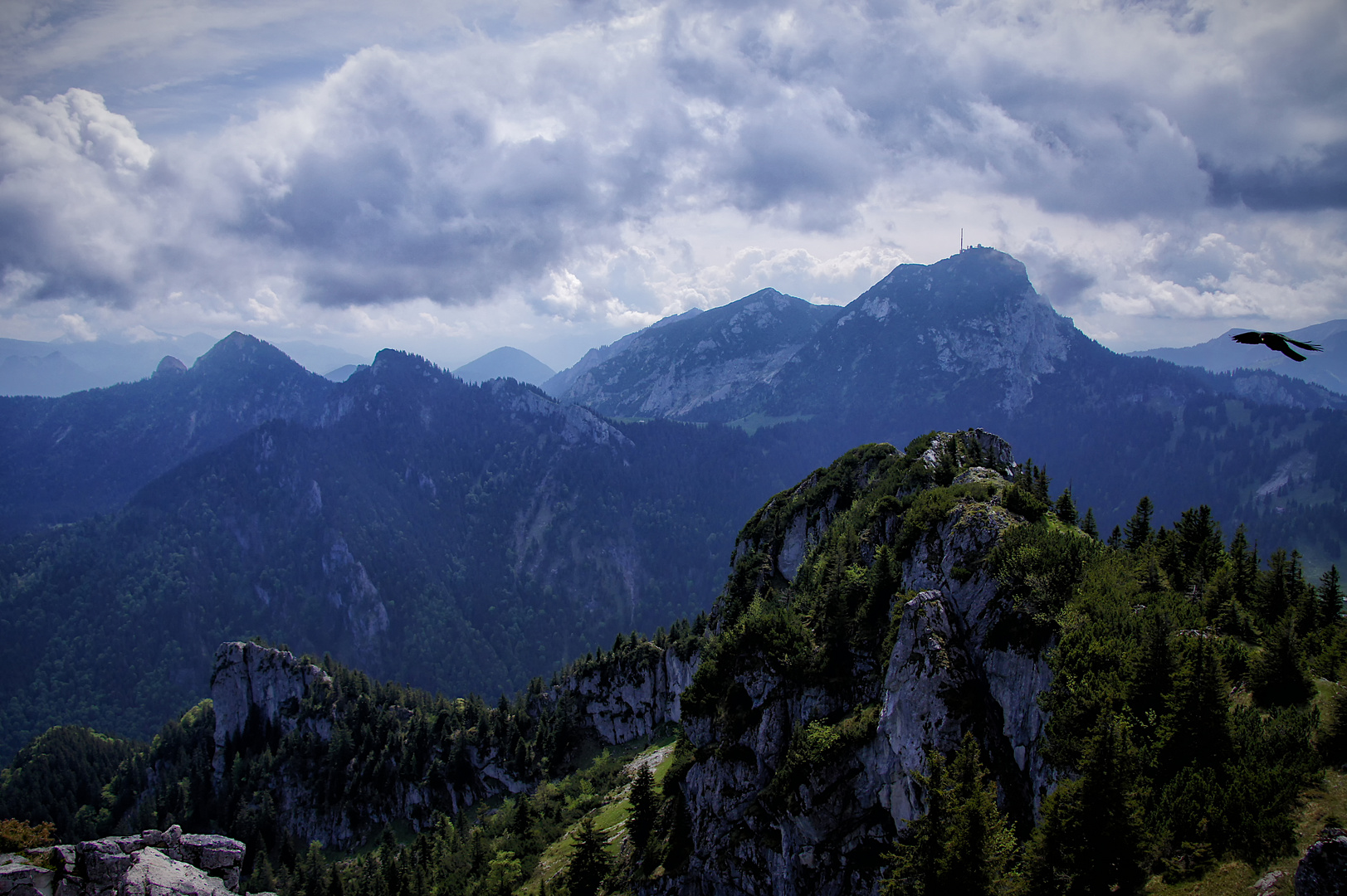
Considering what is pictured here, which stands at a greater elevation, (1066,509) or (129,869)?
(1066,509)

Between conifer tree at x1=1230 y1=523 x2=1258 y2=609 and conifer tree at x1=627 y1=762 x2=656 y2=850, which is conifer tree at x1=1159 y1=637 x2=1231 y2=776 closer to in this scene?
conifer tree at x1=1230 y1=523 x2=1258 y2=609

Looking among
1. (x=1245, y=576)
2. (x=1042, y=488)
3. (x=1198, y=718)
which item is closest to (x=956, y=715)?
(x=1198, y=718)

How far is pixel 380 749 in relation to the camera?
133125 millimetres

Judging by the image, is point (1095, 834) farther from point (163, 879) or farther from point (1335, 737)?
point (163, 879)

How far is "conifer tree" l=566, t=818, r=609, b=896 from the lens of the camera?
200ft

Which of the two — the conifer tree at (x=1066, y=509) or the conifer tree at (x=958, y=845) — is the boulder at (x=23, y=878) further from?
the conifer tree at (x=1066, y=509)

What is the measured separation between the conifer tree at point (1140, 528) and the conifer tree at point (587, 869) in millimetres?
55527

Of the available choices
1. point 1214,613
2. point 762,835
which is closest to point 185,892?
point 762,835

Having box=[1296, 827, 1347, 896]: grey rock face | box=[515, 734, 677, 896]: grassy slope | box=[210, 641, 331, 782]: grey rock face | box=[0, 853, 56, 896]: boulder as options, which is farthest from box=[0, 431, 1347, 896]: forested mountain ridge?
box=[210, 641, 331, 782]: grey rock face

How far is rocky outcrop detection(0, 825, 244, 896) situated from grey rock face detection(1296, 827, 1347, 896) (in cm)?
7769

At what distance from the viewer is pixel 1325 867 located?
1912 cm

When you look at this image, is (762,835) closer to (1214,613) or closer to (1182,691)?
(1182,691)

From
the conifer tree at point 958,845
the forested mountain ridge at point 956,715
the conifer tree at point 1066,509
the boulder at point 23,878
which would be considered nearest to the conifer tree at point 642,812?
the forested mountain ridge at point 956,715

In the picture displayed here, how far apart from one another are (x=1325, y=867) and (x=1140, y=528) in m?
46.9
